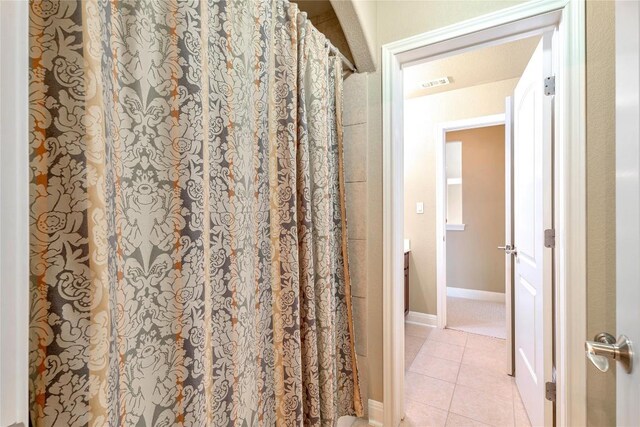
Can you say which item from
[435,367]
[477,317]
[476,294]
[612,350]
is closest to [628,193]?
[612,350]

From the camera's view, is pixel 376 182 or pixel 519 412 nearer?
pixel 376 182

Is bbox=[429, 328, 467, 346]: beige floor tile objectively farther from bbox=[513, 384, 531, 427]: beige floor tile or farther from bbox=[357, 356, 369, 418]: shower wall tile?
bbox=[357, 356, 369, 418]: shower wall tile

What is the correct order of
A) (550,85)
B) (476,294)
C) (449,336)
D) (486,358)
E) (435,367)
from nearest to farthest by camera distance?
(550,85), (435,367), (486,358), (449,336), (476,294)

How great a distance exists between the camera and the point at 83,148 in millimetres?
549

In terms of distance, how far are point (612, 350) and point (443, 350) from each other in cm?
223

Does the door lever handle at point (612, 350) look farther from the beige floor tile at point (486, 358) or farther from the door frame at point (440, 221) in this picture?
the door frame at point (440, 221)

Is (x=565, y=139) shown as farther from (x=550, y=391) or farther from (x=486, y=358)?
(x=486, y=358)

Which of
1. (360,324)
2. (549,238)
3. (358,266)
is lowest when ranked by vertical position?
(360,324)

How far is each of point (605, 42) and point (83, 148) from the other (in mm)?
1821

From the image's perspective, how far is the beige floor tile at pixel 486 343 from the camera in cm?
257

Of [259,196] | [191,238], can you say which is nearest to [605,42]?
[259,196]

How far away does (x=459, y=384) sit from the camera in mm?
2018
